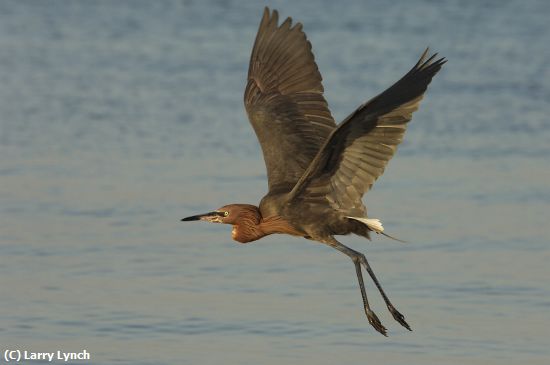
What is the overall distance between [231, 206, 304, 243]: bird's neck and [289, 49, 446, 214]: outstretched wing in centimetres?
34

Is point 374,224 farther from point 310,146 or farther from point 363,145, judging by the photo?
point 310,146

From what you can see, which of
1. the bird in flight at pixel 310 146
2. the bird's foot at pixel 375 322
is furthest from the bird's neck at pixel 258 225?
the bird's foot at pixel 375 322

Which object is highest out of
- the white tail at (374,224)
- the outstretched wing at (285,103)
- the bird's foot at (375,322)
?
the outstretched wing at (285,103)

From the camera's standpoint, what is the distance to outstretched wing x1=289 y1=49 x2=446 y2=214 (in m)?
7.42

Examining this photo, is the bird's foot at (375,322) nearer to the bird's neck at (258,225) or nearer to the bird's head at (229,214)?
the bird's neck at (258,225)

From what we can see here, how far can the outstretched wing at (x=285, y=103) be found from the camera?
357 inches

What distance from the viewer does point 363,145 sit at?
7.70 m

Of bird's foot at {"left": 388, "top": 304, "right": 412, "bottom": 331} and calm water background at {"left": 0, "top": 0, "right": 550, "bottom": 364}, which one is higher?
calm water background at {"left": 0, "top": 0, "right": 550, "bottom": 364}

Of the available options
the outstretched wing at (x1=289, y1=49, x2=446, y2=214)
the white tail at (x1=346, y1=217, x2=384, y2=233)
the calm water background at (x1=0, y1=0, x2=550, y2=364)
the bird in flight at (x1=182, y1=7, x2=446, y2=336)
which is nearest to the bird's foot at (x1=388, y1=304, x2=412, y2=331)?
the bird in flight at (x1=182, y1=7, x2=446, y2=336)

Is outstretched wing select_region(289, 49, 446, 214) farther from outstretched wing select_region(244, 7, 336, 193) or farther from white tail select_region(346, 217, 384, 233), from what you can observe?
outstretched wing select_region(244, 7, 336, 193)

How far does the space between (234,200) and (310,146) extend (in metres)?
1.98

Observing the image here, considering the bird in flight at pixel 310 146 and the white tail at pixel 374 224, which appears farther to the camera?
the white tail at pixel 374 224

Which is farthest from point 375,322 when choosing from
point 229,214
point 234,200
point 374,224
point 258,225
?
point 234,200

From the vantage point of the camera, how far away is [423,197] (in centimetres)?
1118
